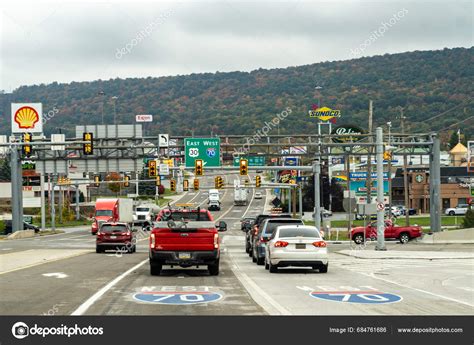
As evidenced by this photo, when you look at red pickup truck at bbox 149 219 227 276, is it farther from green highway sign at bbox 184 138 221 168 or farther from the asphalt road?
green highway sign at bbox 184 138 221 168

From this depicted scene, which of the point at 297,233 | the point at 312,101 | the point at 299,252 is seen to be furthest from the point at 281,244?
the point at 312,101

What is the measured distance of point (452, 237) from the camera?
52.2 meters

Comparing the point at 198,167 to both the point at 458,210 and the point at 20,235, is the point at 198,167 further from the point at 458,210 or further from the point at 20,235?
the point at 458,210

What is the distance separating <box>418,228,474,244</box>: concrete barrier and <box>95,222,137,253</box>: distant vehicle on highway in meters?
20.3

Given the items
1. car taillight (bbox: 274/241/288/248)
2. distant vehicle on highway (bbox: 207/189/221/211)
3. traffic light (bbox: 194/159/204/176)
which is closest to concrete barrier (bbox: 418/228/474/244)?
traffic light (bbox: 194/159/204/176)

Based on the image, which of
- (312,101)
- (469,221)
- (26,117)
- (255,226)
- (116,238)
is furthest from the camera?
(312,101)

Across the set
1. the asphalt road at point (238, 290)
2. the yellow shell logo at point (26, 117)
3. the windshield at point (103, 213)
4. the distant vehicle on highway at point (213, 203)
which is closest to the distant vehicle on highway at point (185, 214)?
the asphalt road at point (238, 290)

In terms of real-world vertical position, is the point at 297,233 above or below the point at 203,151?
below

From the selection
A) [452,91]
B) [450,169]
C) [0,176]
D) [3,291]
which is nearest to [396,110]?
[452,91]

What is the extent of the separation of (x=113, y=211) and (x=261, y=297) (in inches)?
2224

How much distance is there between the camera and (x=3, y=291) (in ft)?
62.4

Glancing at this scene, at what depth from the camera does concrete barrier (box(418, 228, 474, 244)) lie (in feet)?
168

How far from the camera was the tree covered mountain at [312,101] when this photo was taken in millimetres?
160000
